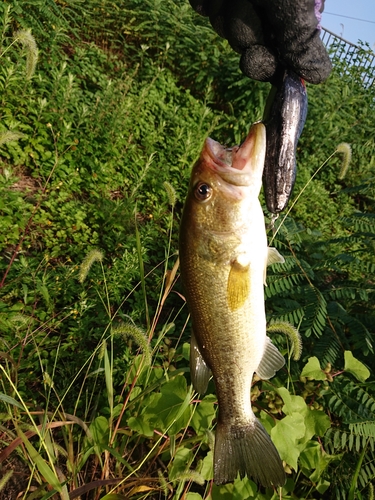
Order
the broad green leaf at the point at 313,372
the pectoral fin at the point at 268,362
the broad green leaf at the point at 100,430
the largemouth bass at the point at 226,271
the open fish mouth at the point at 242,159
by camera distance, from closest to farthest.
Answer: the open fish mouth at the point at 242,159
the largemouth bass at the point at 226,271
the pectoral fin at the point at 268,362
the broad green leaf at the point at 100,430
the broad green leaf at the point at 313,372

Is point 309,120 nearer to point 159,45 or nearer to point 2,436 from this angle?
point 159,45

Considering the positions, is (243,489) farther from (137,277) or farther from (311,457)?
(137,277)

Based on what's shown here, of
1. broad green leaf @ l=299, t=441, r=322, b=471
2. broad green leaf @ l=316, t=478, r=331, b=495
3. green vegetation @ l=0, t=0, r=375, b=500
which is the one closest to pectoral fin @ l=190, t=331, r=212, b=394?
green vegetation @ l=0, t=0, r=375, b=500

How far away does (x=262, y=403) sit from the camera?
243 centimetres

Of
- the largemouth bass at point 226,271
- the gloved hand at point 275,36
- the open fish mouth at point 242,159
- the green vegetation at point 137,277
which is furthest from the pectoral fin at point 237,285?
the gloved hand at point 275,36

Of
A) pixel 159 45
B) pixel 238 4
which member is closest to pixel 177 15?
pixel 159 45

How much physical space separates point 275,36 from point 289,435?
170cm

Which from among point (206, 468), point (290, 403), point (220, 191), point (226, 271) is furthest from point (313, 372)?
point (220, 191)

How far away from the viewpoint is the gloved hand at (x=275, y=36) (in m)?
A: 1.23

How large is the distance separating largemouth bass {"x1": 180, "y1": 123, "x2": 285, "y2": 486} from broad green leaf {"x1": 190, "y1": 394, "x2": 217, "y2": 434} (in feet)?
2.38

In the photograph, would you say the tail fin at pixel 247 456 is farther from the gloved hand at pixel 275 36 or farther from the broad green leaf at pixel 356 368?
the gloved hand at pixel 275 36

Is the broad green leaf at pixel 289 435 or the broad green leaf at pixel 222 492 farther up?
the broad green leaf at pixel 289 435

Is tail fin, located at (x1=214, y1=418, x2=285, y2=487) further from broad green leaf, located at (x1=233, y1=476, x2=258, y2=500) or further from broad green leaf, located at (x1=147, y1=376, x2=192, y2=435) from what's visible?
broad green leaf, located at (x1=233, y1=476, x2=258, y2=500)

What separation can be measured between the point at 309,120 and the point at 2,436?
6.48 m
